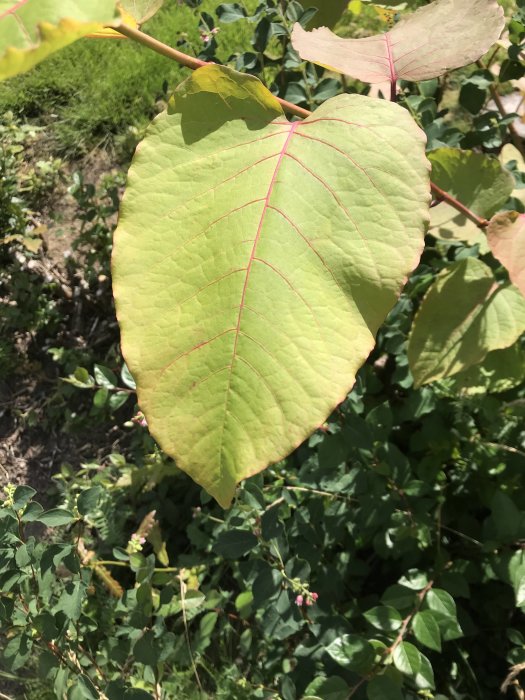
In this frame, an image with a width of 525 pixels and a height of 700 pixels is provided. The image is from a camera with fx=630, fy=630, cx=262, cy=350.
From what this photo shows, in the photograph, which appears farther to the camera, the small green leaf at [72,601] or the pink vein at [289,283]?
the small green leaf at [72,601]

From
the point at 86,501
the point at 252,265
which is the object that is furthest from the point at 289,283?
the point at 86,501

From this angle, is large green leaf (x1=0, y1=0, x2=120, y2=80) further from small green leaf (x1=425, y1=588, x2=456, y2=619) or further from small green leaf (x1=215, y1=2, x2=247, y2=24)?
small green leaf (x1=425, y1=588, x2=456, y2=619)

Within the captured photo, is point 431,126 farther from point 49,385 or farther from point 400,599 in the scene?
point 49,385

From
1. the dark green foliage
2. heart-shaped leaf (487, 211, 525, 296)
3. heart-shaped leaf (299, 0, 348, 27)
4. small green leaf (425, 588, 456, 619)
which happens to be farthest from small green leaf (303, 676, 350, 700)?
heart-shaped leaf (299, 0, 348, 27)

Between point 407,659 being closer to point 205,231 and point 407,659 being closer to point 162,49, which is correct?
point 205,231

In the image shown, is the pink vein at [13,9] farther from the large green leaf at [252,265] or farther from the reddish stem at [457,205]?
the reddish stem at [457,205]

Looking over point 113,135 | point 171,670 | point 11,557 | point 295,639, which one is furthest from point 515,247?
point 113,135

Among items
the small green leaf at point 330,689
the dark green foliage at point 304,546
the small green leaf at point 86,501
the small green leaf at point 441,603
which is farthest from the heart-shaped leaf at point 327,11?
the small green leaf at point 330,689

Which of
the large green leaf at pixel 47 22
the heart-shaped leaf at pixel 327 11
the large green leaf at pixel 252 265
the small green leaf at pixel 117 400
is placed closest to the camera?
the large green leaf at pixel 47 22
